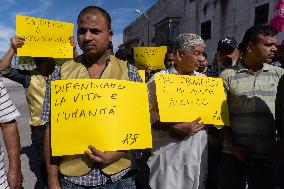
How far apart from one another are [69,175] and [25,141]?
6.12 m

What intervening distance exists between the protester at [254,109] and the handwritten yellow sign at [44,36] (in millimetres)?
1745

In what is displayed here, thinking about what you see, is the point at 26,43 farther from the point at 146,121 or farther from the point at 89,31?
the point at 146,121

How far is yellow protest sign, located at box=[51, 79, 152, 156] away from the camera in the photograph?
191 cm

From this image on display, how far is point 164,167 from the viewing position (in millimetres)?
2654

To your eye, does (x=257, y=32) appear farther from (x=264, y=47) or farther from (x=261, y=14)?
(x=261, y=14)

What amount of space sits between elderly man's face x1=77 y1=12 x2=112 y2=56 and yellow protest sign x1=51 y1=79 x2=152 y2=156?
0.22 metres

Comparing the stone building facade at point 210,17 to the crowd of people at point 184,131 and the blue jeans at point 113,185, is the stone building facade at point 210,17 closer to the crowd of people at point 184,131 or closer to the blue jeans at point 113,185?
the crowd of people at point 184,131

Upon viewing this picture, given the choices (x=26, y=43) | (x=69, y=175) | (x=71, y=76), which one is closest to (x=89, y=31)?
(x=71, y=76)

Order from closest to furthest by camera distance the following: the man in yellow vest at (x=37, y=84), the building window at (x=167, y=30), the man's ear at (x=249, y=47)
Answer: the man's ear at (x=249, y=47) → the man in yellow vest at (x=37, y=84) → the building window at (x=167, y=30)

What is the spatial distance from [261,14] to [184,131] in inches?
585

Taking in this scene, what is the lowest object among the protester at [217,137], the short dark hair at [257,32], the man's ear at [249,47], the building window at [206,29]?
the protester at [217,137]

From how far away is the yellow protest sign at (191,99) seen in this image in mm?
2436

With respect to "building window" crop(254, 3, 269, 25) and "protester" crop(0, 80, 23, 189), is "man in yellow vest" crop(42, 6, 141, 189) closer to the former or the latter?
"protester" crop(0, 80, 23, 189)

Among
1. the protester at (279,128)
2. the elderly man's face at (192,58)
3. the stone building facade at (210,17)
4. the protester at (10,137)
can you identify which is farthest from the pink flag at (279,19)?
the stone building facade at (210,17)
